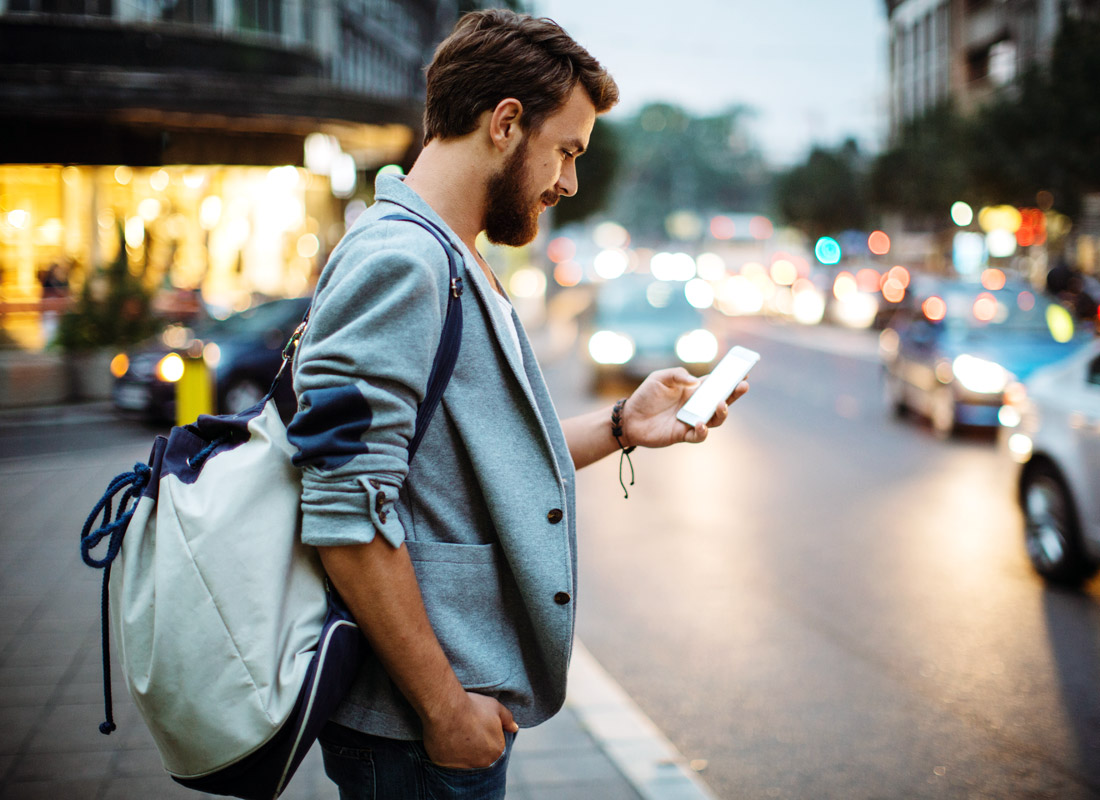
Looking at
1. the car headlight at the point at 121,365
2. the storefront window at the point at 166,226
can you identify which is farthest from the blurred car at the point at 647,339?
the storefront window at the point at 166,226

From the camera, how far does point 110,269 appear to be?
48.8 ft

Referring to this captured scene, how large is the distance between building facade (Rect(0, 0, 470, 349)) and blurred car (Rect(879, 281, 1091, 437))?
34.0 feet

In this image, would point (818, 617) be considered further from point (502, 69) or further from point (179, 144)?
point (179, 144)

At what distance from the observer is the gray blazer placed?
1.45 meters

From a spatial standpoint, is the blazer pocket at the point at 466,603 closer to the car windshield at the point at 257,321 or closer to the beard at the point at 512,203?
the beard at the point at 512,203

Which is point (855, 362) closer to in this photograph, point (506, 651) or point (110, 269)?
point (110, 269)

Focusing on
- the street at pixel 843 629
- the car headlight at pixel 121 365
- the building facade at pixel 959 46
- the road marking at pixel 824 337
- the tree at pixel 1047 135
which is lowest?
the road marking at pixel 824 337

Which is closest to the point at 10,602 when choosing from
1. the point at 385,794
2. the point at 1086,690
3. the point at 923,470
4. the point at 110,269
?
the point at 385,794

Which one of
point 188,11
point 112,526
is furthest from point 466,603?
point 188,11

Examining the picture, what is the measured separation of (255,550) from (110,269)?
14.7 metres

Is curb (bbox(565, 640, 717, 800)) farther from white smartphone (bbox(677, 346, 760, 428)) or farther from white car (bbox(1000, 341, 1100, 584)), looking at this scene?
white car (bbox(1000, 341, 1100, 584))

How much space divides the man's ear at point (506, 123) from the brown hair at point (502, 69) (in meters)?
0.01

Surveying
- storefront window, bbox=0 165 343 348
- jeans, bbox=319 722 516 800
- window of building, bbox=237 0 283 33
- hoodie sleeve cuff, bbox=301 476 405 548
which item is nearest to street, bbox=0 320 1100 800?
jeans, bbox=319 722 516 800

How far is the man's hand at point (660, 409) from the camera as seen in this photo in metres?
2.13
